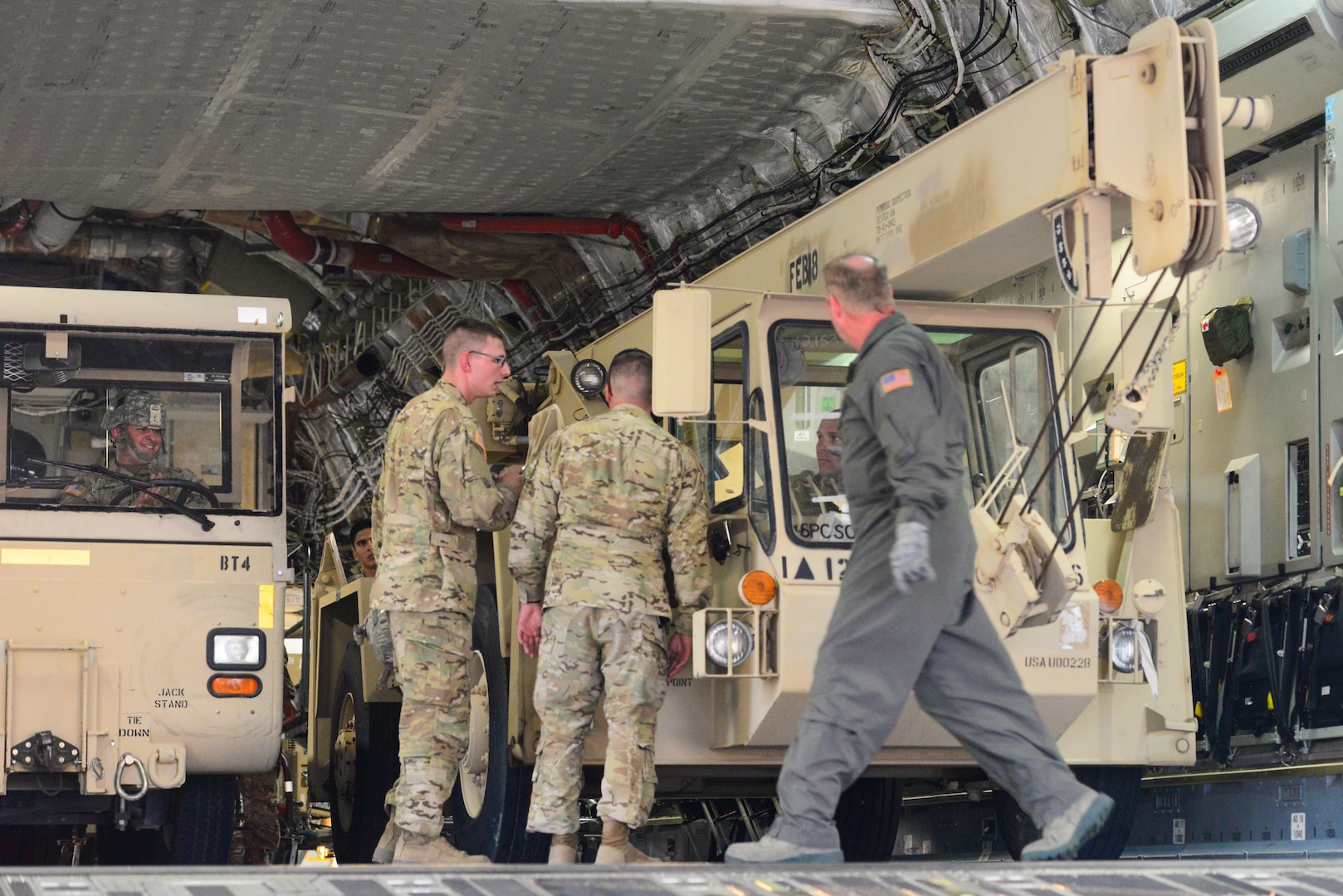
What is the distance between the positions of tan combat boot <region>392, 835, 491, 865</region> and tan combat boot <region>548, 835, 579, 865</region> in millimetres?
279

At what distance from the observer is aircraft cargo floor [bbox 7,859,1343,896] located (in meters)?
3.94

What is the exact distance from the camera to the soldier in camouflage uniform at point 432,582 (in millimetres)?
6434

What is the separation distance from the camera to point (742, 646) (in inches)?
239

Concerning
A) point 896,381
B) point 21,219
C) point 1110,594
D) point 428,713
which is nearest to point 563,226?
point 21,219

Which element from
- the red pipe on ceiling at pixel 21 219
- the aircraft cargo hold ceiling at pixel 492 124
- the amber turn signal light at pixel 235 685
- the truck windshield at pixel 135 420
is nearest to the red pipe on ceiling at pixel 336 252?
the aircraft cargo hold ceiling at pixel 492 124

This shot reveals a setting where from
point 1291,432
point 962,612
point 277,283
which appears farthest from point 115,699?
point 277,283

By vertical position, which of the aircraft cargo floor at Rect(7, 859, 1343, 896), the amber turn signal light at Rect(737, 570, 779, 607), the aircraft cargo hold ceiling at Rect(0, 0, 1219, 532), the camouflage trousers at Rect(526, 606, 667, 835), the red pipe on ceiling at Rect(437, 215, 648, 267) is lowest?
the aircraft cargo floor at Rect(7, 859, 1343, 896)

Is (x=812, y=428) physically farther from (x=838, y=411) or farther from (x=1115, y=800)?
(x=1115, y=800)

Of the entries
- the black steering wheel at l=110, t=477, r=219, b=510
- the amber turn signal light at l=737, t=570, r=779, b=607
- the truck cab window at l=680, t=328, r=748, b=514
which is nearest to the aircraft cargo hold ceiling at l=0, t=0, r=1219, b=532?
the truck cab window at l=680, t=328, r=748, b=514

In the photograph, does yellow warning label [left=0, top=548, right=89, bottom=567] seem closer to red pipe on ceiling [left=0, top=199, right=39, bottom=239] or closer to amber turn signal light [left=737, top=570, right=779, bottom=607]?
amber turn signal light [left=737, top=570, right=779, bottom=607]

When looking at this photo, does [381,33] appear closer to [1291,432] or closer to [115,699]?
[115,699]

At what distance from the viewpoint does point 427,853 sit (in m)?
6.35

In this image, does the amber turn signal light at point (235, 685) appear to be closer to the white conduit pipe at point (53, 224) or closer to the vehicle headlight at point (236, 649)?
the vehicle headlight at point (236, 649)

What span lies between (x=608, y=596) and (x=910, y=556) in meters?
1.83
